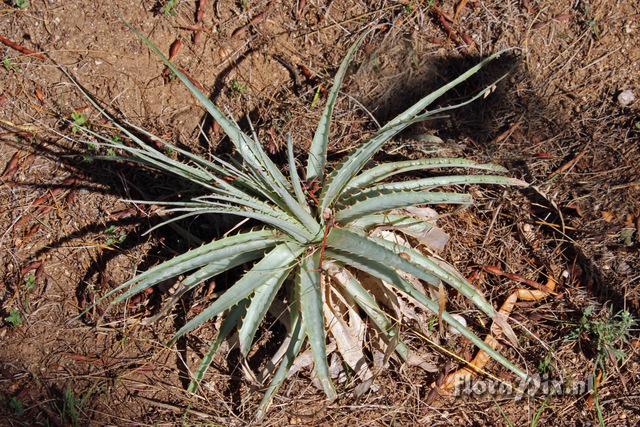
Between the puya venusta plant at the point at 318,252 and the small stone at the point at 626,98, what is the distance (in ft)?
2.83

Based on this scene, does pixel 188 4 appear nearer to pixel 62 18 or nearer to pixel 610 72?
pixel 62 18

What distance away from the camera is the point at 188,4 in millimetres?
3396

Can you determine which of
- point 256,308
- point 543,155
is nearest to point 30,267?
point 256,308

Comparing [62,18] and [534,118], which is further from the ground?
[62,18]

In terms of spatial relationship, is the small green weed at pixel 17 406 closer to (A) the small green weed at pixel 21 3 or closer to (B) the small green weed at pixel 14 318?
(B) the small green weed at pixel 14 318

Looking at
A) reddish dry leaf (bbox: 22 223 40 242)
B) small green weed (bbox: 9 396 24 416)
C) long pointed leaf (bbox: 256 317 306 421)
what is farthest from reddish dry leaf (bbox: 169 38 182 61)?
small green weed (bbox: 9 396 24 416)

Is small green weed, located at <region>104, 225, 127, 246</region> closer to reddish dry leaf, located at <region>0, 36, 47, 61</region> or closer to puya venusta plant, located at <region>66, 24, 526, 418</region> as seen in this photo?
puya venusta plant, located at <region>66, 24, 526, 418</region>

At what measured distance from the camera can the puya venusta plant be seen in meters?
2.31

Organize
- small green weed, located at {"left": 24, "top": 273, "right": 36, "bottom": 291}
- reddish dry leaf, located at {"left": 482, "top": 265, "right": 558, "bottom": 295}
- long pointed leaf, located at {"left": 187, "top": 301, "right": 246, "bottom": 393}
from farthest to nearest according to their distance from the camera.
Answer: small green weed, located at {"left": 24, "top": 273, "right": 36, "bottom": 291}
reddish dry leaf, located at {"left": 482, "top": 265, "right": 558, "bottom": 295}
long pointed leaf, located at {"left": 187, "top": 301, "right": 246, "bottom": 393}

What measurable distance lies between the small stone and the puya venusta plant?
2.83ft

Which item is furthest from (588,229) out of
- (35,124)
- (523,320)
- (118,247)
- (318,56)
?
(35,124)

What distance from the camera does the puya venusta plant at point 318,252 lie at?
231cm

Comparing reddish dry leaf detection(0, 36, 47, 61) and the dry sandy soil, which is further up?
reddish dry leaf detection(0, 36, 47, 61)

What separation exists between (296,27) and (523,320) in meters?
1.81
